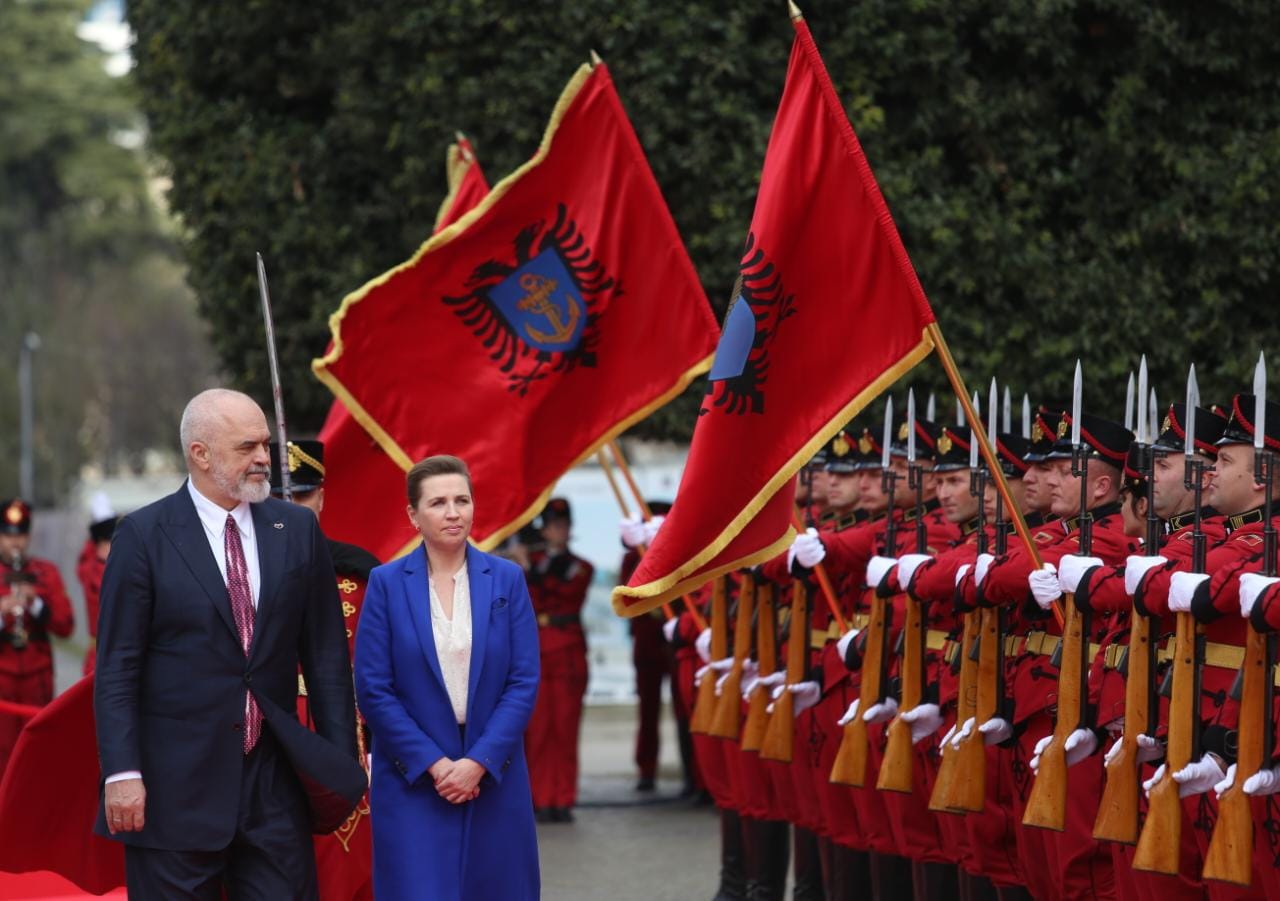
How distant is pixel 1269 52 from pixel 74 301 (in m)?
44.7

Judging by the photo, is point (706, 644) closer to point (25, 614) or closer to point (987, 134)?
point (987, 134)

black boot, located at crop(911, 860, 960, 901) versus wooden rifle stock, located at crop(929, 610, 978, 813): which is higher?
wooden rifle stock, located at crop(929, 610, 978, 813)

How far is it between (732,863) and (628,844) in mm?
2789

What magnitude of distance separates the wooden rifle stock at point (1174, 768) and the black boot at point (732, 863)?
4058mm

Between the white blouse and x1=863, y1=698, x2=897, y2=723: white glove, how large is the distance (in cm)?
241

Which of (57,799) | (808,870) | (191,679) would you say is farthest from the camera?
(808,870)

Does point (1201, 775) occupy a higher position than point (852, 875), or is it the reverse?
point (1201, 775)

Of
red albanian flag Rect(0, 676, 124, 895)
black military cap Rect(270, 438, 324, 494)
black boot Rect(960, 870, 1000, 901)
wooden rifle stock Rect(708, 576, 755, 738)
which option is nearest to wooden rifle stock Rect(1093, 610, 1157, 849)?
black boot Rect(960, 870, 1000, 901)

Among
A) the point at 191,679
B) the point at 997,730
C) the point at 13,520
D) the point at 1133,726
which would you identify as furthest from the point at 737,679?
the point at 13,520

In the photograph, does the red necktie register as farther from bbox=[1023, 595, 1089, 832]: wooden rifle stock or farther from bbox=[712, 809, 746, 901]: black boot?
bbox=[712, 809, 746, 901]: black boot

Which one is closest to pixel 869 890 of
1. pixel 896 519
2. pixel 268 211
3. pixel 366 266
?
pixel 896 519

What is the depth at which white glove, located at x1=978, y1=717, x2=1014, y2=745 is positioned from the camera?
7.77 metres

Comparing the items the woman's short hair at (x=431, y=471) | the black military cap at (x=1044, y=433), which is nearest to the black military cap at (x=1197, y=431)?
the black military cap at (x=1044, y=433)

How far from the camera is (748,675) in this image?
34.0ft
